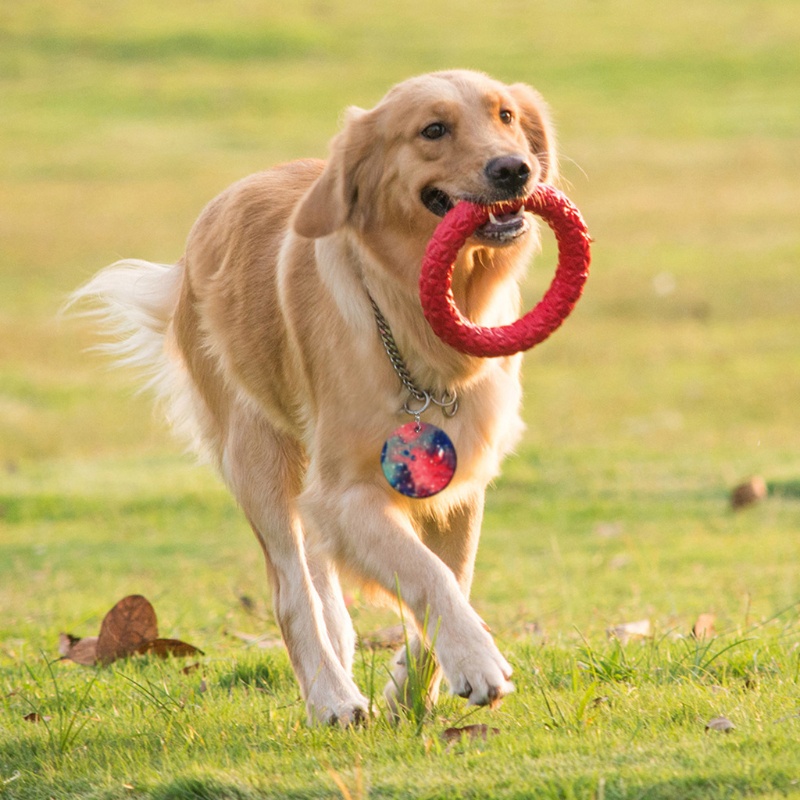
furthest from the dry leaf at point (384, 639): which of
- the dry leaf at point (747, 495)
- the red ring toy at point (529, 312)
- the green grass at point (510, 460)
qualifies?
the dry leaf at point (747, 495)

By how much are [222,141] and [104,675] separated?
26240 millimetres

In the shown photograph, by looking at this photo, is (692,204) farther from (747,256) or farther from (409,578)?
(409,578)

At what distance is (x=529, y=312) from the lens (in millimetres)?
4484

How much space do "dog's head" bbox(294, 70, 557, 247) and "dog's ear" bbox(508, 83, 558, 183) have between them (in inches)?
6.8

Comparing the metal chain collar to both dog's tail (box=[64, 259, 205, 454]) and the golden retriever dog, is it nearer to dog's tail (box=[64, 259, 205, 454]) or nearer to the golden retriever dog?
the golden retriever dog

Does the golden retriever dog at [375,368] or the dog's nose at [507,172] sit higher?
the dog's nose at [507,172]

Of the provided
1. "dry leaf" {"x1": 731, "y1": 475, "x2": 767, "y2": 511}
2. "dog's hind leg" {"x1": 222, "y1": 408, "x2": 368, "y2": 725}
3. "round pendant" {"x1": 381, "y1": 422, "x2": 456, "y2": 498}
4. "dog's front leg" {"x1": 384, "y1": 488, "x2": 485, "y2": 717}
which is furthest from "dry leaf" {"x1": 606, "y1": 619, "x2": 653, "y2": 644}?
"dry leaf" {"x1": 731, "y1": 475, "x2": 767, "y2": 511}

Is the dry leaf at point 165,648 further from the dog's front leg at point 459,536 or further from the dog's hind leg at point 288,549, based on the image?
the dog's front leg at point 459,536

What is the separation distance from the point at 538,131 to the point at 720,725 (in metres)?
2.17

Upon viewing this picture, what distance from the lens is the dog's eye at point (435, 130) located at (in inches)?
176

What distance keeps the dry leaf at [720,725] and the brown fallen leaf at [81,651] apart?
2.53m

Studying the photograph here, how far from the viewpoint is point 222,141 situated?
30.3 meters

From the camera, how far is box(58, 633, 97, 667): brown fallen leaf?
5375 mm

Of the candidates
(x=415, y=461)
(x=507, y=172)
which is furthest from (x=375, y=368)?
(x=507, y=172)
